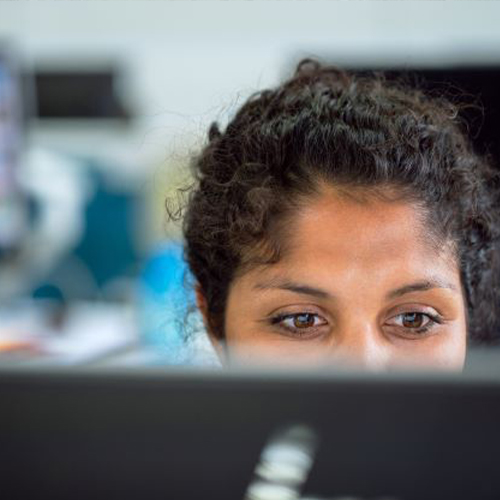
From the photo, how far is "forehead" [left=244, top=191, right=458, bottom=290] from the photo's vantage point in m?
0.54

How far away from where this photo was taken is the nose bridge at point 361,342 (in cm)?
48

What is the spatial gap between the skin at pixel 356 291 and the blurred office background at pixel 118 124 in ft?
0.63

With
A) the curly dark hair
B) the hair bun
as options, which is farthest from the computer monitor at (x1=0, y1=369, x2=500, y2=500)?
the hair bun

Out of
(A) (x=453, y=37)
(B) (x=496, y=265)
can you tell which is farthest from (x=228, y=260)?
(A) (x=453, y=37)

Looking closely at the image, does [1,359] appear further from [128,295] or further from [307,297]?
[128,295]

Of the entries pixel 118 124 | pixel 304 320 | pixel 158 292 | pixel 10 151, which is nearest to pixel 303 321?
pixel 304 320

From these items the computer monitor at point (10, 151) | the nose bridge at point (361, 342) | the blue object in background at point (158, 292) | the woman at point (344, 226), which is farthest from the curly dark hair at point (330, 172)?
the computer monitor at point (10, 151)

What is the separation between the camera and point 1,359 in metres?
0.29

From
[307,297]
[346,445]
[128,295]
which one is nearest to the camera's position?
[346,445]

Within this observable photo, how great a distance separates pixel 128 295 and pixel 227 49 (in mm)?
1101

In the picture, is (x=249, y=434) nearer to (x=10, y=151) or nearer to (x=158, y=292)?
(x=158, y=292)

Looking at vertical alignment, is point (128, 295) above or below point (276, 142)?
above

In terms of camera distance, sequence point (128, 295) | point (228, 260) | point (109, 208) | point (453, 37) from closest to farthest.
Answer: point (228, 260) → point (128, 295) → point (109, 208) → point (453, 37)

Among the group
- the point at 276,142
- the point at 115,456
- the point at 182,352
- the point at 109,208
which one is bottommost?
the point at 115,456
